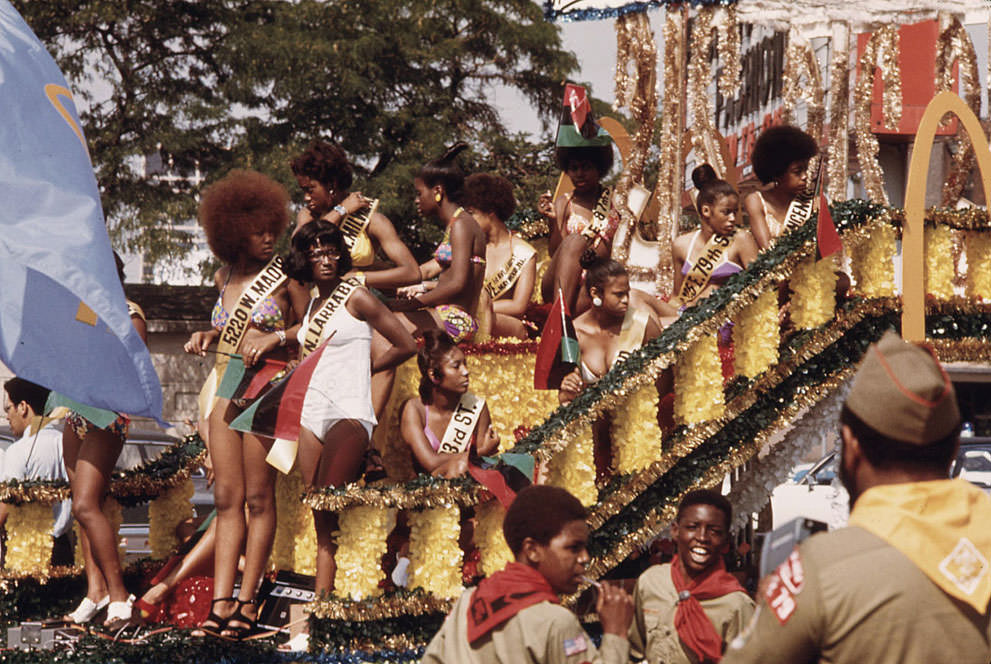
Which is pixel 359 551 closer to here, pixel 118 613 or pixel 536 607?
pixel 118 613

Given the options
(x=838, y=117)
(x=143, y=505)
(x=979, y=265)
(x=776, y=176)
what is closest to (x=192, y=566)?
(x=776, y=176)

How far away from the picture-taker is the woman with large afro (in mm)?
6773

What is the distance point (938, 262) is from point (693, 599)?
3767 millimetres

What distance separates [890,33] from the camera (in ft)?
36.7

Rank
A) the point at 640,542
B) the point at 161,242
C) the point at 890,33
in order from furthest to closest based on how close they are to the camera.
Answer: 1. the point at 161,242
2. the point at 890,33
3. the point at 640,542

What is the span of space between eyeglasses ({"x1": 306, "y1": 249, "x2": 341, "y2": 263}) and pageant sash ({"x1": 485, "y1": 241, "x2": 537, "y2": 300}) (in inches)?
89.5

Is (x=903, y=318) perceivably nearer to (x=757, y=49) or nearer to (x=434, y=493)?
(x=434, y=493)

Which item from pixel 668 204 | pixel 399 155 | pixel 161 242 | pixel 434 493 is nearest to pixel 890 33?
pixel 668 204

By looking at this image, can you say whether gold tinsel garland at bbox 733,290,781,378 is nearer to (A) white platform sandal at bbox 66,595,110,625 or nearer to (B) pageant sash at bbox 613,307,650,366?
(B) pageant sash at bbox 613,307,650,366

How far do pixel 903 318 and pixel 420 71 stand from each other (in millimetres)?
15112

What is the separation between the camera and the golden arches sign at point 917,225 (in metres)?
7.38

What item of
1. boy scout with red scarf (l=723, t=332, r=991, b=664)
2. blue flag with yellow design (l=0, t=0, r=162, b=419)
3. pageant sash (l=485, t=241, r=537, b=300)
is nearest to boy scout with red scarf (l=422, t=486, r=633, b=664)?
boy scout with red scarf (l=723, t=332, r=991, b=664)

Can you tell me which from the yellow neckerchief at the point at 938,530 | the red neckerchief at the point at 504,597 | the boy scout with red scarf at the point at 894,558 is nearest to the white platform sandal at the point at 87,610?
the red neckerchief at the point at 504,597

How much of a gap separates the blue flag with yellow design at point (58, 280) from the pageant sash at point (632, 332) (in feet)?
10.3
